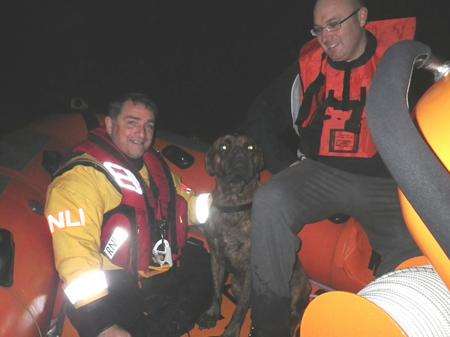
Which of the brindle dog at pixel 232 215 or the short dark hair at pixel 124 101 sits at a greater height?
the short dark hair at pixel 124 101

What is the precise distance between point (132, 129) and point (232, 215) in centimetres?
122

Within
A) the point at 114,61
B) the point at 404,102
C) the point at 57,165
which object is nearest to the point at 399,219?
the point at 404,102

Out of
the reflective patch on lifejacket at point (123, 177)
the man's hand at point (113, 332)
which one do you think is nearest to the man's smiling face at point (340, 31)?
the reflective patch on lifejacket at point (123, 177)

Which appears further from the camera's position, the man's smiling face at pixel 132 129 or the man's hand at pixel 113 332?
the man's smiling face at pixel 132 129

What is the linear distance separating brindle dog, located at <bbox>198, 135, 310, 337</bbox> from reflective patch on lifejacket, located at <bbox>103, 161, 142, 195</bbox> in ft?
3.32

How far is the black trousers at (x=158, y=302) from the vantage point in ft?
8.52

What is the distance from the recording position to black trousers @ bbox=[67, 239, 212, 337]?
260 cm

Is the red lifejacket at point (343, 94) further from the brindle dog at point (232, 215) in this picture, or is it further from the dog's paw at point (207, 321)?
the dog's paw at point (207, 321)

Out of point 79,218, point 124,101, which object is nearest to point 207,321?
point 79,218

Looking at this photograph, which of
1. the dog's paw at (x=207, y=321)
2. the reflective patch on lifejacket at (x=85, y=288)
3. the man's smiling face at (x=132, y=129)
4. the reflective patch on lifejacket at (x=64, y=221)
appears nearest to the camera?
the reflective patch on lifejacket at (x=85, y=288)

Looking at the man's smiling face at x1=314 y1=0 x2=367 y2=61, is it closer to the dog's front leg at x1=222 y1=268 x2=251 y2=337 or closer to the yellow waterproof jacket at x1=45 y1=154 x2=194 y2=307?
the yellow waterproof jacket at x1=45 y1=154 x2=194 y2=307

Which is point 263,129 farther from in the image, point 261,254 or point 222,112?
point 222,112

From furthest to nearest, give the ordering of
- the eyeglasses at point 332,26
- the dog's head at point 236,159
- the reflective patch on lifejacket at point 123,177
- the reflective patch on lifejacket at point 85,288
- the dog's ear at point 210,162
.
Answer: the dog's ear at point 210,162, the dog's head at point 236,159, the reflective patch on lifejacket at point 123,177, the eyeglasses at point 332,26, the reflective patch on lifejacket at point 85,288

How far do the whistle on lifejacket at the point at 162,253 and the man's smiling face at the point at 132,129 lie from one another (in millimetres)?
694
